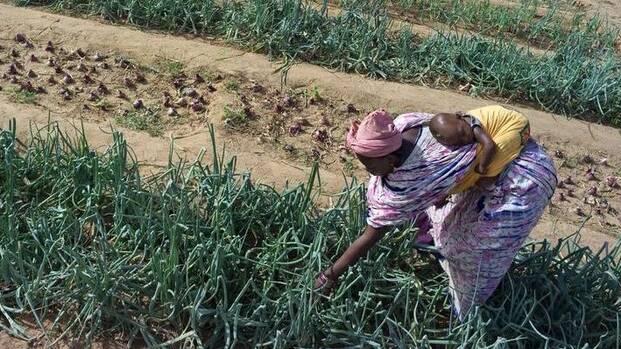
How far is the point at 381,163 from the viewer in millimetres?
2291

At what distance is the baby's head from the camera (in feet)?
7.60

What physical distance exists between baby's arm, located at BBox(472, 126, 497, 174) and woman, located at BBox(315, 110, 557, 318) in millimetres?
28

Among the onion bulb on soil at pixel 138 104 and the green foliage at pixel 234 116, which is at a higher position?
the green foliage at pixel 234 116

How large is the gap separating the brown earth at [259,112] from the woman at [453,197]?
0.98 m

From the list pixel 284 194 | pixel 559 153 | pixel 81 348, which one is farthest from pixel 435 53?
pixel 81 348

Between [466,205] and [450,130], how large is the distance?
1.26 feet

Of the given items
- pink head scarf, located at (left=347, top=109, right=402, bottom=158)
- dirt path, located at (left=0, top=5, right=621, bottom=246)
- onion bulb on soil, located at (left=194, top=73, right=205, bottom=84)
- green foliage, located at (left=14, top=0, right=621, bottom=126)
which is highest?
pink head scarf, located at (left=347, top=109, right=402, bottom=158)

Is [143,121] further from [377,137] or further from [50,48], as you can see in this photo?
[377,137]

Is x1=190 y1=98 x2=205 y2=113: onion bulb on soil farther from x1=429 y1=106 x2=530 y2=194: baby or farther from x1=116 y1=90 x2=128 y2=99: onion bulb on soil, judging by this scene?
x1=429 y1=106 x2=530 y2=194: baby

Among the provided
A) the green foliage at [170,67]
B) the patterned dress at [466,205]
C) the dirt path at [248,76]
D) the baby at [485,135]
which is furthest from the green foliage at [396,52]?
the baby at [485,135]

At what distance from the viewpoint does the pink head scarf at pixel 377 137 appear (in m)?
2.24

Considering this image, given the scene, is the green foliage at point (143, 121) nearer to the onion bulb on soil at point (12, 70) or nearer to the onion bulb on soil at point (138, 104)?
the onion bulb on soil at point (138, 104)

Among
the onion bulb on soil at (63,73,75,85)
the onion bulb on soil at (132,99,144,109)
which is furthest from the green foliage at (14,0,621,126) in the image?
the onion bulb on soil at (132,99,144,109)

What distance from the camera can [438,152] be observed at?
A: 232 cm
